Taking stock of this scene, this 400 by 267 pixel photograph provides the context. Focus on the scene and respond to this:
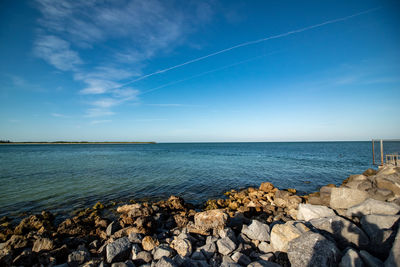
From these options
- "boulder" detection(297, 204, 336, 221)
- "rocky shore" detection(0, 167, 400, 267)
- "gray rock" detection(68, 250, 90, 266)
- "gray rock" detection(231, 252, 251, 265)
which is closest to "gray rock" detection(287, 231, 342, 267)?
"rocky shore" detection(0, 167, 400, 267)

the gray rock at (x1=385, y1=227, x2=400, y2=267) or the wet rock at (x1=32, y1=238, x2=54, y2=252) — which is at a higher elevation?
the gray rock at (x1=385, y1=227, x2=400, y2=267)

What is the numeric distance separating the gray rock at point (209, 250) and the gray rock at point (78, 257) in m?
3.73

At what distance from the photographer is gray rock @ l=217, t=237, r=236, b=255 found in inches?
219

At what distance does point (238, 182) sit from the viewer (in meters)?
19.7

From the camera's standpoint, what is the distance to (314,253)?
4.15 metres

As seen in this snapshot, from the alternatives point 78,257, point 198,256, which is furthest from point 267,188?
point 78,257

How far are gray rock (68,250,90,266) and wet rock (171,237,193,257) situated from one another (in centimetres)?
282

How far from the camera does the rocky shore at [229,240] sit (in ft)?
14.4

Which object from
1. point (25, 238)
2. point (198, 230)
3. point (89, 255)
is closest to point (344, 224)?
point (198, 230)

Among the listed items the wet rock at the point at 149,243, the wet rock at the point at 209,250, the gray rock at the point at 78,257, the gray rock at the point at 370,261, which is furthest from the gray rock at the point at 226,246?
the gray rock at the point at 78,257

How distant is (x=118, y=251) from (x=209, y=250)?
291cm

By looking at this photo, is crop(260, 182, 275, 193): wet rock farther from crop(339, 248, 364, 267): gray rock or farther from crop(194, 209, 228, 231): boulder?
crop(339, 248, 364, 267): gray rock

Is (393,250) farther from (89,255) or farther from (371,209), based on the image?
(89,255)

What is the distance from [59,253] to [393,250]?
9.35 meters
